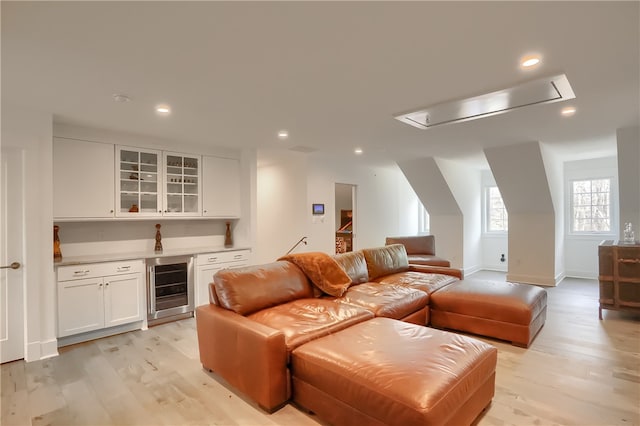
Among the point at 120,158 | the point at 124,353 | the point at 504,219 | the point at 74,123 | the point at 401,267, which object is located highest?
the point at 74,123

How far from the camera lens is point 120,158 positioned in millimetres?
4004

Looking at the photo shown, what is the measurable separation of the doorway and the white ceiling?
350cm

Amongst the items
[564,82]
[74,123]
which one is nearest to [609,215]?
[564,82]

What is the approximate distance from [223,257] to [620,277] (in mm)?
4752

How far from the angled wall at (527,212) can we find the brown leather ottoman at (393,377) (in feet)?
13.0

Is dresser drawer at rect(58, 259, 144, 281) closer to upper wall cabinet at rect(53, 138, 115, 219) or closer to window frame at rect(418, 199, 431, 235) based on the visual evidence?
upper wall cabinet at rect(53, 138, 115, 219)

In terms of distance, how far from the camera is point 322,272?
3289 millimetres

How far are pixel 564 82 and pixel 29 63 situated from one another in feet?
12.3

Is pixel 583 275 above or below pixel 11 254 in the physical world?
below

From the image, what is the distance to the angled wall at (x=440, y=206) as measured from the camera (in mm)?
6344

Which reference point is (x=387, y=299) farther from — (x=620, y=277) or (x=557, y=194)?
(x=557, y=194)

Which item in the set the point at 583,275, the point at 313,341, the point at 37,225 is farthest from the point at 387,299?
the point at 583,275

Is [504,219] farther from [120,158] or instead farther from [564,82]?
[120,158]

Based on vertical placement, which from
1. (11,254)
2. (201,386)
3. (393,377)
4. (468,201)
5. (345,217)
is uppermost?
(468,201)
